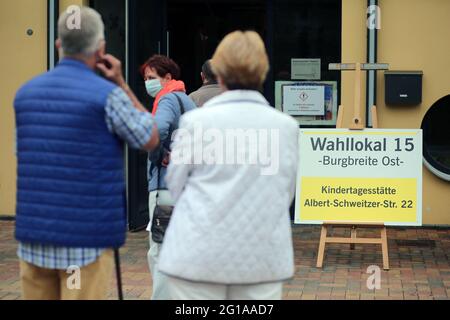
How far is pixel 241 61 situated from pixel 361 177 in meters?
4.80

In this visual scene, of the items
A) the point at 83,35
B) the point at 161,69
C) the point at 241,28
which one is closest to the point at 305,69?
the point at 241,28

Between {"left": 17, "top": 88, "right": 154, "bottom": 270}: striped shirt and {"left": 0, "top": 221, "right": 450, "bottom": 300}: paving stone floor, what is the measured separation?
2949 millimetres

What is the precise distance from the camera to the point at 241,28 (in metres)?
11.9

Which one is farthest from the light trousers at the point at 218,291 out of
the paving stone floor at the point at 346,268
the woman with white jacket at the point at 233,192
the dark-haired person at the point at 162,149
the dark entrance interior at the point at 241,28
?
the dark entrance interior at the point at 241,28

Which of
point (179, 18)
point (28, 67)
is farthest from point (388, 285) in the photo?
point (179, 18)

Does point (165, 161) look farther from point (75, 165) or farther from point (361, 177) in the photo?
point (361, 177)

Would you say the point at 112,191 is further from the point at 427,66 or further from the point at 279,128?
the point at 427,66

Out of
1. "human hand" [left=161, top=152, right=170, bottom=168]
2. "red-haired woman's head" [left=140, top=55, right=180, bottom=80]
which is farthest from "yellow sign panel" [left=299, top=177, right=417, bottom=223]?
"human hand" [left=161, top=152, right=170, bottom=168]

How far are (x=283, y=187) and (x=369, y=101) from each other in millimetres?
6484

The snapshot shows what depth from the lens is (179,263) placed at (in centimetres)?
369

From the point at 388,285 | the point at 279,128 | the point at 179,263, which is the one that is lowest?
the point at 388,285

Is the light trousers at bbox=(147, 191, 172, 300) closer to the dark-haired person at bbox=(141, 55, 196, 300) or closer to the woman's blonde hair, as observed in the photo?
the dark-haired person at bbox=(141, 55, 196, 300)

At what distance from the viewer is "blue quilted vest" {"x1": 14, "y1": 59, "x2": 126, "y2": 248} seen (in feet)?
12.4
